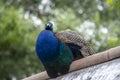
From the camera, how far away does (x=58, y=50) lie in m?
4.30

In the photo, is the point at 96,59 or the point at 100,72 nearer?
the point at 100,72

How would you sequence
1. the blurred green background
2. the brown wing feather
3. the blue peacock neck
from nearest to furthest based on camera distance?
the blue peacock neck
the brown wing feather
the blurred green background

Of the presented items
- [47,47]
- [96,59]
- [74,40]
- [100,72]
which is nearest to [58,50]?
[47,47]

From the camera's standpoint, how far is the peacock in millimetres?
4258

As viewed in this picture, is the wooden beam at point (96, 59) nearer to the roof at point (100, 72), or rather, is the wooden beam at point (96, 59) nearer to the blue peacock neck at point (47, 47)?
the roof at point (100, 72)

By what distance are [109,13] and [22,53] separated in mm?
3651

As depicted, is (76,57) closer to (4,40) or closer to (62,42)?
(62,42)

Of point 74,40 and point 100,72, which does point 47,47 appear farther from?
A: point 100,72

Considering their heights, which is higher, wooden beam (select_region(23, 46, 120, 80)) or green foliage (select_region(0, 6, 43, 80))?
wooden beam (select_region(23, 46, 120, 80))

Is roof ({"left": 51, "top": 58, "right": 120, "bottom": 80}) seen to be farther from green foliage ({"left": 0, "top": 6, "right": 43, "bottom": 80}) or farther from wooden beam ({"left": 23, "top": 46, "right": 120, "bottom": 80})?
green foliage ({"left": 0, "top": 6, "right": 43, "bottom": 80})

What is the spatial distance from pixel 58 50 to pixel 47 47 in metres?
0.11

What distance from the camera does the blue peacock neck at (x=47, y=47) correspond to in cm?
425

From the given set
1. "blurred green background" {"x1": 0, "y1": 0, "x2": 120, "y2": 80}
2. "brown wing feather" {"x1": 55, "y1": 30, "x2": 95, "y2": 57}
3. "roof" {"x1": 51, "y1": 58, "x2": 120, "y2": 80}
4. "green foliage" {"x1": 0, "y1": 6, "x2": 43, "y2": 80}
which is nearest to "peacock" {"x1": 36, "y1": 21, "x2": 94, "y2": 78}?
"brown wing feather" {"x1": 55, "y1": 30, "x2": 95, "y2": 57}

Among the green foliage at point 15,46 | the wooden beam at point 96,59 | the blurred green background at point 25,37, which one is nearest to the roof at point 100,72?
the wooden beam at point 96,59
